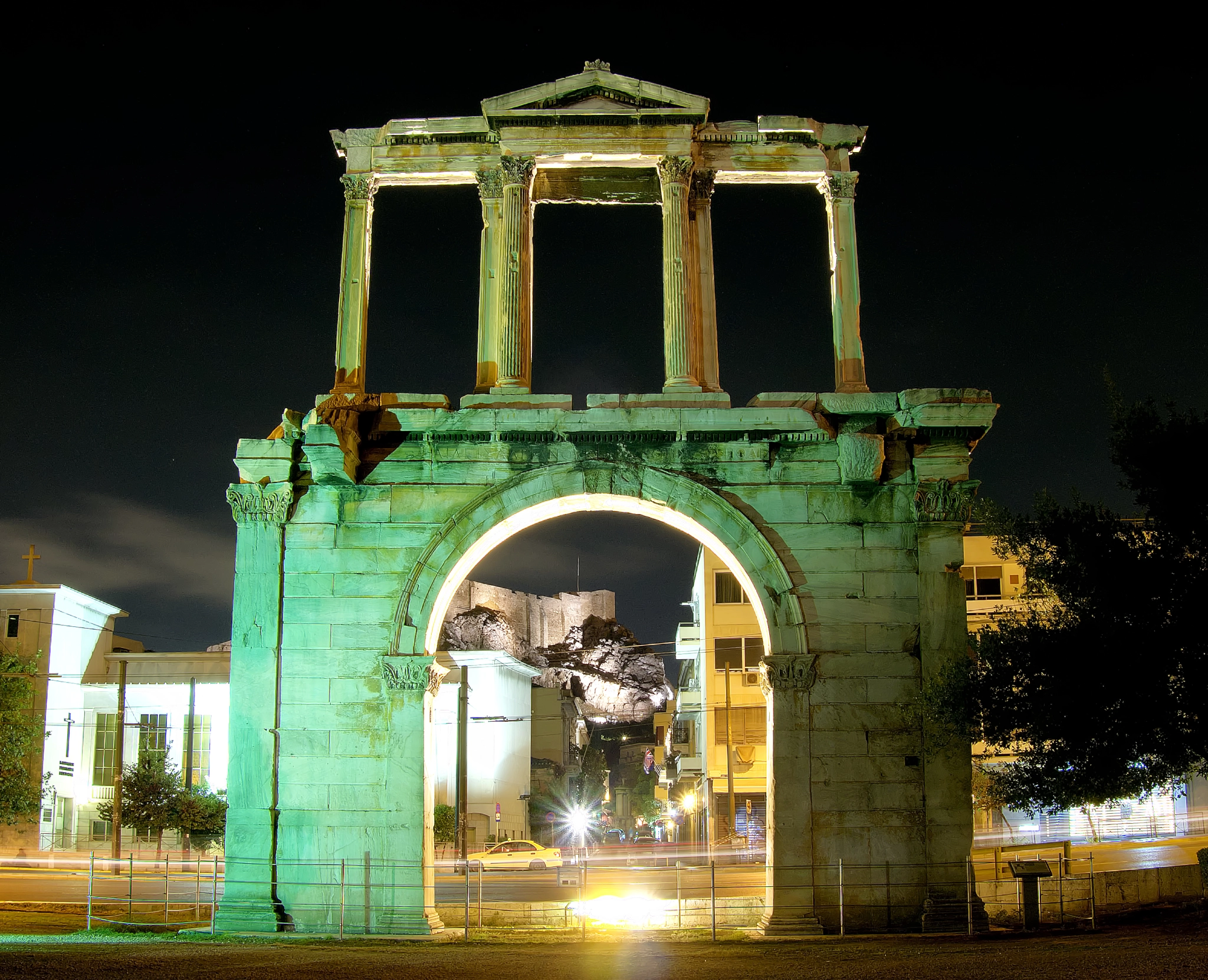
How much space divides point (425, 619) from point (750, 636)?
875 inches

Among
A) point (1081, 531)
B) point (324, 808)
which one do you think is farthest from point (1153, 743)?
point (324, 808)

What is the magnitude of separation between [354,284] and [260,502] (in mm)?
3627

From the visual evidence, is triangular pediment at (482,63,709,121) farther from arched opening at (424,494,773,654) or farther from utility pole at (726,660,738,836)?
utility pole at (726,660,738,836)

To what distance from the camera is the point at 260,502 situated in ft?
54.0

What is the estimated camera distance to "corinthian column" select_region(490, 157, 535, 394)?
55.8ft

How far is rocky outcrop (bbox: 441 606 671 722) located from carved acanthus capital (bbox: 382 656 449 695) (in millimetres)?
68028

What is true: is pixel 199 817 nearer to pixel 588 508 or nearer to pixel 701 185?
pixel 588 508

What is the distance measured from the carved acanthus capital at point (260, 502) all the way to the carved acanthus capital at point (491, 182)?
539cm

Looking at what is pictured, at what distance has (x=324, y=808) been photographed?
15.6m

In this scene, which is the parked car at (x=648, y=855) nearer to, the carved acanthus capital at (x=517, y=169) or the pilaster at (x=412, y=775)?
the pilaster at (x=412, y=775)

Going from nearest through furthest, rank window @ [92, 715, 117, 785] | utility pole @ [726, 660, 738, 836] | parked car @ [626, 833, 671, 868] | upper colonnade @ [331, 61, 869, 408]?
upper colonnade @ [331, 61, 869, 408] < parked car @ [626, 833, 671, 868] < utility pole @ [726, 660, 738, 836] < window @ [92, 715, 117, 785]

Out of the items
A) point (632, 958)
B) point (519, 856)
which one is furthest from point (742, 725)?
point (632, 958)

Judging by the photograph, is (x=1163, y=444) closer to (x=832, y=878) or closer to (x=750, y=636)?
(x=832, y=878)

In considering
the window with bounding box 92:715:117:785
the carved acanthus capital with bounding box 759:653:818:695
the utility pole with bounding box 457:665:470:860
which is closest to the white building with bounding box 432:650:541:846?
the utility pole with bounding box 457:665:470:860
